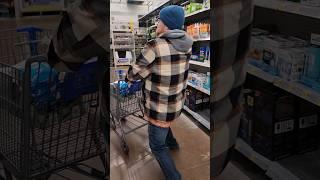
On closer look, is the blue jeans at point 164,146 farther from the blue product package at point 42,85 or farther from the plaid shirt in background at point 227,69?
the blue product package at point 42,85

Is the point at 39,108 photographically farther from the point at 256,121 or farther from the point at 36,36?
the point at 256,121

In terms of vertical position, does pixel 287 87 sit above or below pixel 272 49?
below

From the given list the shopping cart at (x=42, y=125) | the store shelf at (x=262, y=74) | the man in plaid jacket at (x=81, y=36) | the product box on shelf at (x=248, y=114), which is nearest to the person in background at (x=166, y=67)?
the man in plaid jacket at (x=81, y=36)

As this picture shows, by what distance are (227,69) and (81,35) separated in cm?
18

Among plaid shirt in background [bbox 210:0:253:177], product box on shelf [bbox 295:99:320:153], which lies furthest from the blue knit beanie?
product box on shelf [bbox 295:99:320:153]

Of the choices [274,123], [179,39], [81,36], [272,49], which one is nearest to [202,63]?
[179,39]

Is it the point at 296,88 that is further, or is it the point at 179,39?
the point at 296,88

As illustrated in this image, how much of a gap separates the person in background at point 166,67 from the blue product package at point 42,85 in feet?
1.00

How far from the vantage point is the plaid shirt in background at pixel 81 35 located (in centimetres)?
33

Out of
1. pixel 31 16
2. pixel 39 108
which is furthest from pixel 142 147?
pixel 31 16

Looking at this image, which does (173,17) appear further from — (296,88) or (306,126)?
(306,126)

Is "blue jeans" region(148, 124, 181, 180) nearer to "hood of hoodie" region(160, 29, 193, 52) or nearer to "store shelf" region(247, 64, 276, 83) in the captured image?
"hood of hoodie" region(160, 29, 193, 52)

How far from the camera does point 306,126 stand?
1.32 metres

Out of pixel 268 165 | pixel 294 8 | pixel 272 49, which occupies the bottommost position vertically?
pixel 268 165
